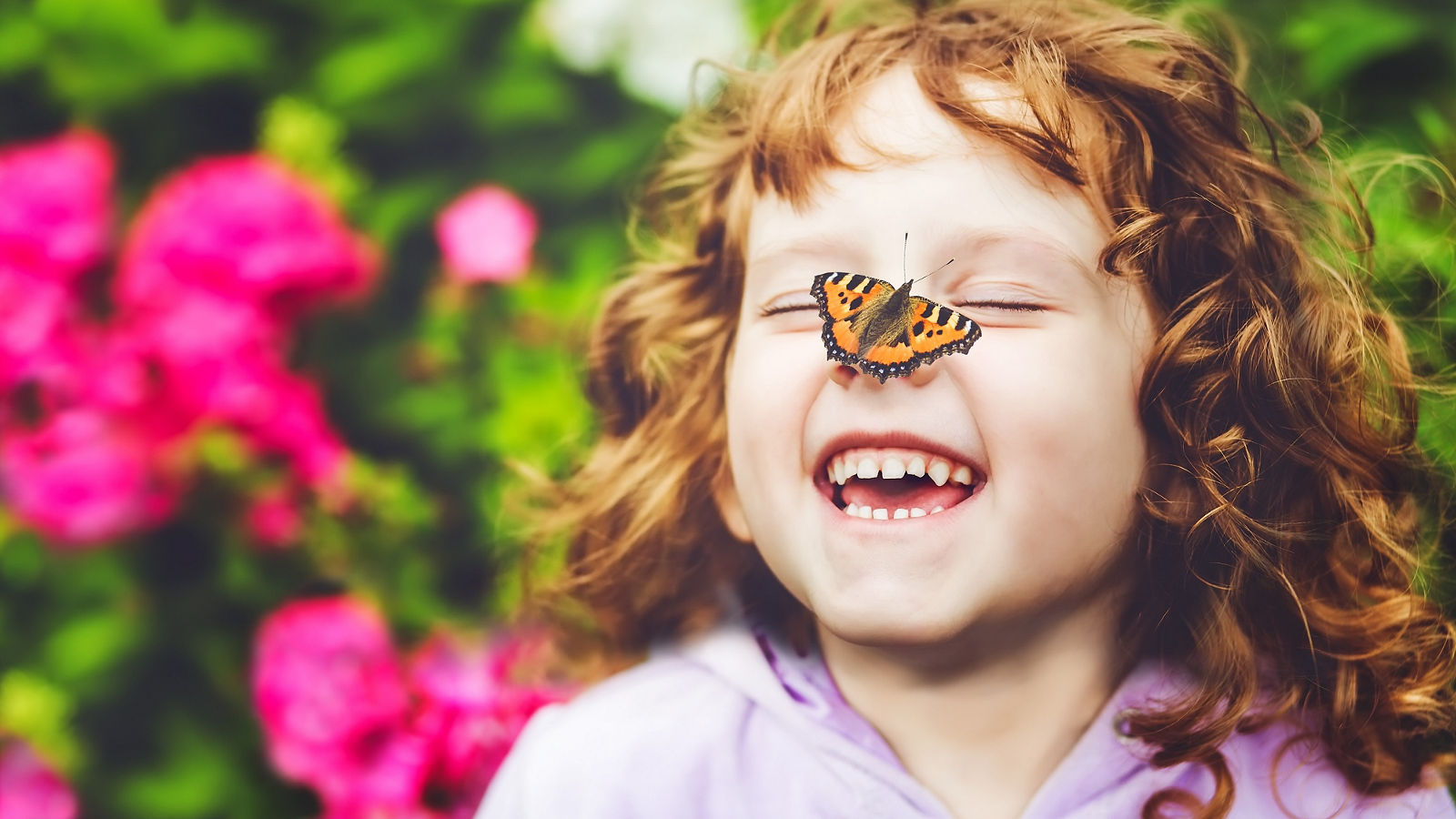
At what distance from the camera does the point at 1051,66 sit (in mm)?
1021

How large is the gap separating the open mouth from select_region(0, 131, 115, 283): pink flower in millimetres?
1251

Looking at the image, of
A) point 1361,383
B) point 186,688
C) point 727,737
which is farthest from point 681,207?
point 186,688

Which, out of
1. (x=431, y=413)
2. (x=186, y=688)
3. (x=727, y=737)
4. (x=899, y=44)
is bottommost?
(x=186, y=688)

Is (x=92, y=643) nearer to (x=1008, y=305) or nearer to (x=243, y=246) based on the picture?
(x=243, y=246)

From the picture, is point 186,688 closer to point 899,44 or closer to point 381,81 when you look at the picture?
point 381,81

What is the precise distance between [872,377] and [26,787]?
1549 millimetres

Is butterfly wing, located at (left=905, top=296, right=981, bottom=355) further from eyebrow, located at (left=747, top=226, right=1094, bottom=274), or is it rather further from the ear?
the ear

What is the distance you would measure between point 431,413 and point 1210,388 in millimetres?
1265

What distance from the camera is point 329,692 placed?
4.98ft

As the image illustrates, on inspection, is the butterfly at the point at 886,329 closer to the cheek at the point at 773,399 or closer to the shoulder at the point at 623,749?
the cheek at the point at 773,399

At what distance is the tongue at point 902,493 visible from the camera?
3.17ft

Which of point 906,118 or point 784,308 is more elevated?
point 906,118

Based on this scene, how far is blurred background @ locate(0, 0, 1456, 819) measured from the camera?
1490mm

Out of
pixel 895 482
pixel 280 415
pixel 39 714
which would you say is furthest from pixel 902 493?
pixel 39 714
